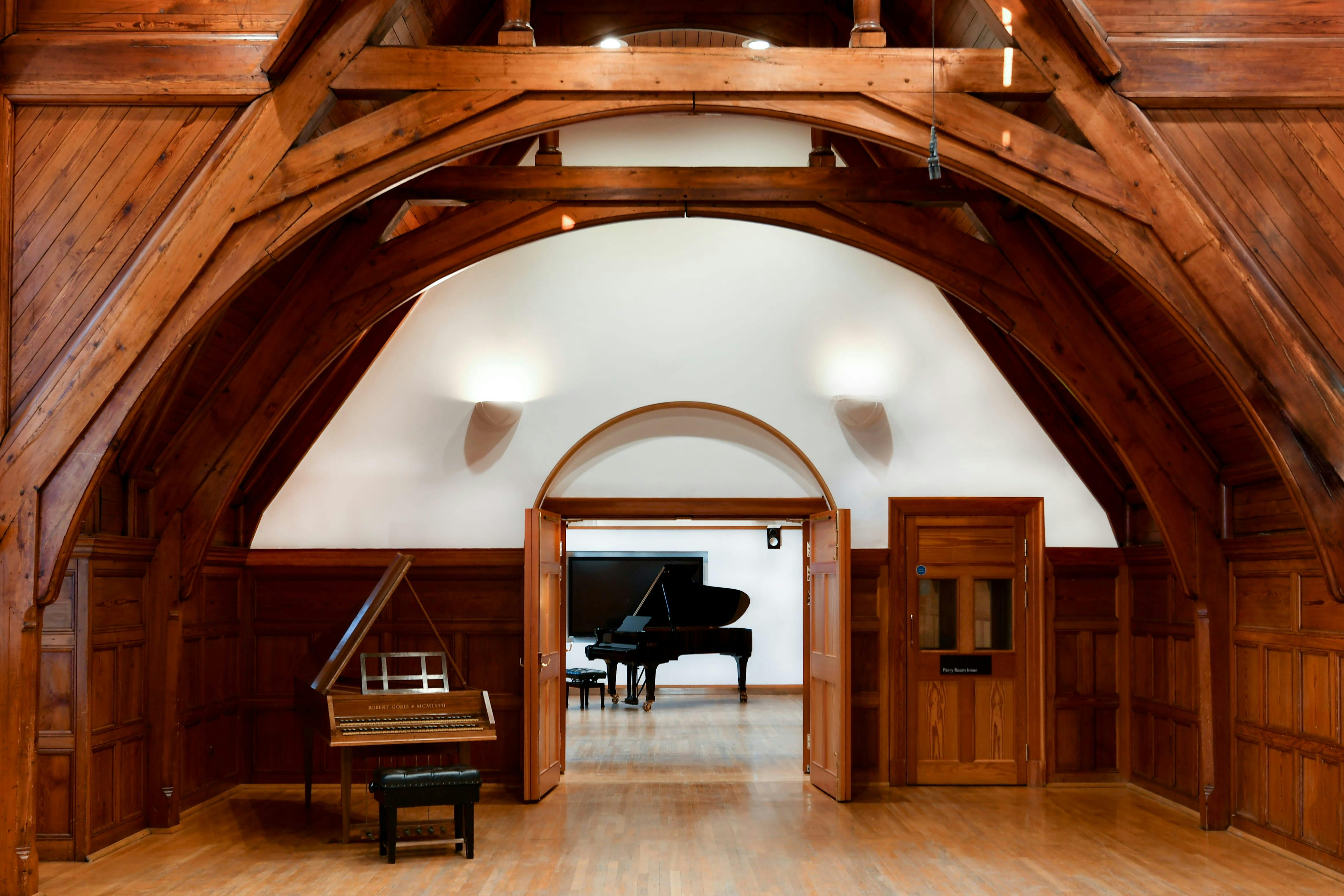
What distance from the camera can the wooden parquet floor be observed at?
19.9 feet

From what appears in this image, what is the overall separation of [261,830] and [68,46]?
184 inches

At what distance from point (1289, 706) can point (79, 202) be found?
22.8ft

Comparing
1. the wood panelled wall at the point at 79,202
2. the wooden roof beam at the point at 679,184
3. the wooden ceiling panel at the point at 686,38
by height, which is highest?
the wooden ceiling panel at the point at 686,38

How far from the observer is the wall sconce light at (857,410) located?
28.8 ft

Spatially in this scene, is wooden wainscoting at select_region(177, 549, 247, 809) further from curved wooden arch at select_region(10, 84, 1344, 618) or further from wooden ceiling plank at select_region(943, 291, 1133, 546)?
wooden ceiling plank at select_region(943, 291, 1133, 546)

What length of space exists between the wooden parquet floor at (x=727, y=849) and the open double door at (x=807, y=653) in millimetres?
263

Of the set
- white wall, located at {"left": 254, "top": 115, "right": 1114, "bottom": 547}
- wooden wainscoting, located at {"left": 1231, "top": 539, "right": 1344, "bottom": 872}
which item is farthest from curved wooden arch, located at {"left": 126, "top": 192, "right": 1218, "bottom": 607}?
white wall, located at {"left": 254, "top": 115, "right": 1114, "bottom": 547}

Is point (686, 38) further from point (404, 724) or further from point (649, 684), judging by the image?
point (649, 684)

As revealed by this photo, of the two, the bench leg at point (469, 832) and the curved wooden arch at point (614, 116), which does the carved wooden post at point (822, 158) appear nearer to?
the curved wooden arch at point (614, 116)

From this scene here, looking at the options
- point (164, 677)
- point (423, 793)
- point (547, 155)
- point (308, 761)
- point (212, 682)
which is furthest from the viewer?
point (212, 682)

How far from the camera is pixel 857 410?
8797 millimetres

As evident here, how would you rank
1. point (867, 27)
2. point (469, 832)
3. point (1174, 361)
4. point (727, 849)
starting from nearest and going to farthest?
point (867, 27), point (469, 832), point (727, 849), point (1174, 361)

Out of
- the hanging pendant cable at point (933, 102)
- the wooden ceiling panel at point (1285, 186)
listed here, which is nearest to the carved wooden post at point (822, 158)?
the hanging pendant cable at point (933, 102)

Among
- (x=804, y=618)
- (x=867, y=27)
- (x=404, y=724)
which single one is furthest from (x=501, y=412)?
(x=867, y=27)
